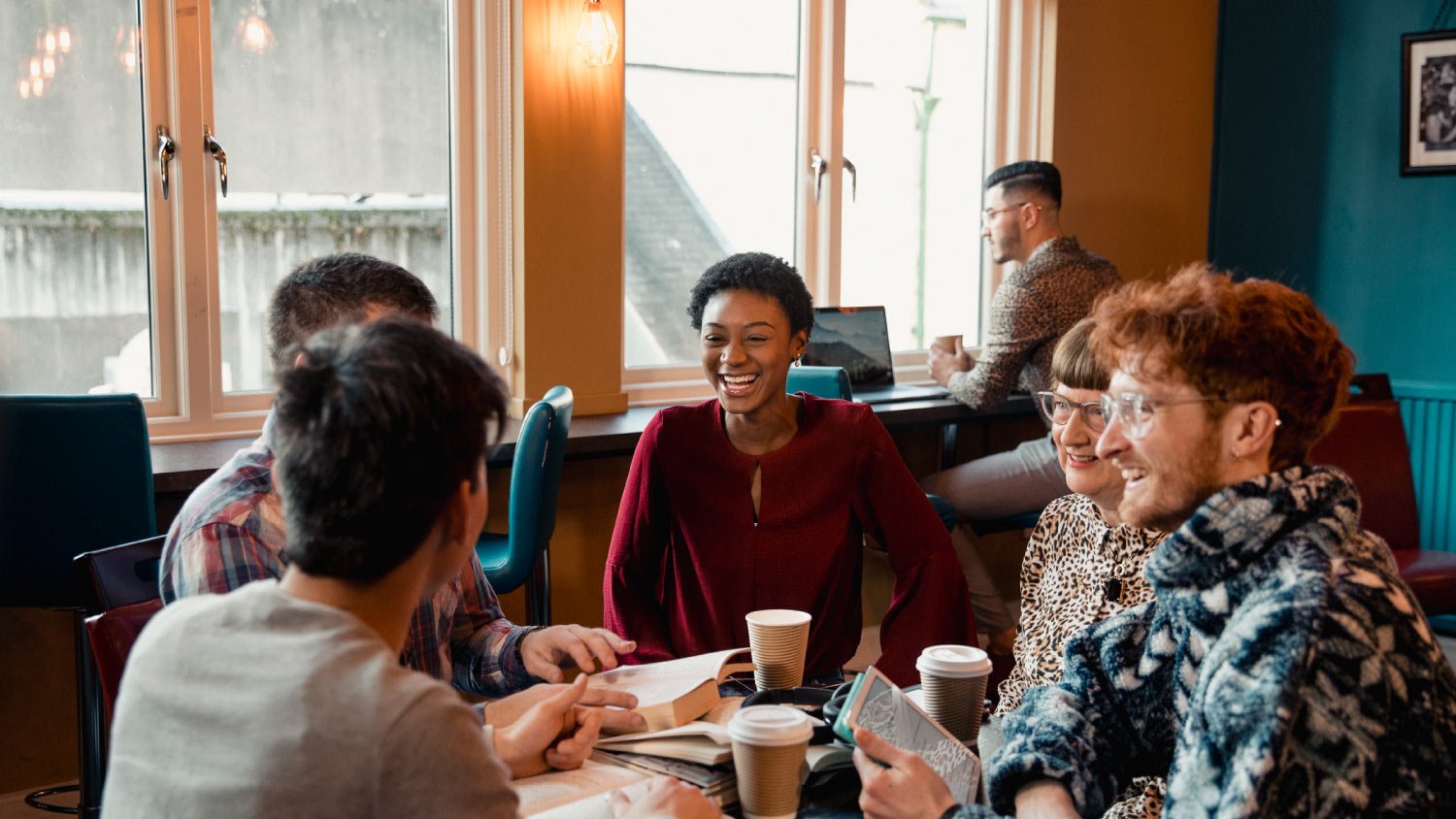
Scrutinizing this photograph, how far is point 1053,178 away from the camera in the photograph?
4.10m

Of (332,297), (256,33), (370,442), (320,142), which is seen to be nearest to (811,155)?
(320,142)

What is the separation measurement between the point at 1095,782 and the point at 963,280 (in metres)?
3.61

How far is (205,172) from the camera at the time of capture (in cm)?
320

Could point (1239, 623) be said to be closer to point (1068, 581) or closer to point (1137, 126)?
point (1068, 581)

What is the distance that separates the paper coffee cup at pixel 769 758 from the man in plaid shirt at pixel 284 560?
0.67 feet

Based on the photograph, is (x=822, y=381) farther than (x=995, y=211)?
No

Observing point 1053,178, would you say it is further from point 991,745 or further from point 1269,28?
point 991,745

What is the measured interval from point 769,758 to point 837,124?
10.8 feet

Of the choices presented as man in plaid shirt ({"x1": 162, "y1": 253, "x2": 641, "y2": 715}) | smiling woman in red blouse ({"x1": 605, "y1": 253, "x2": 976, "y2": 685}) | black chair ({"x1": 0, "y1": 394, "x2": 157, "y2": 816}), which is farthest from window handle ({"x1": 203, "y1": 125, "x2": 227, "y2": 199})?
man in plaid shirt ({"x1": 162, "y1": 253, "x2": 641, "y2": 715})

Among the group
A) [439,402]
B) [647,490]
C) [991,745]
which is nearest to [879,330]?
[647,490]

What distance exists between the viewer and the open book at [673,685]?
1472mm

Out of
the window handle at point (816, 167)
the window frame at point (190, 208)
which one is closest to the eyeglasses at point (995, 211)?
the window handle at point (816, 167)

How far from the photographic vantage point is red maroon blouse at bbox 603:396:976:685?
7.38 feet

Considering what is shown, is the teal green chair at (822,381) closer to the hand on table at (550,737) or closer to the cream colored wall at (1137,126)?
the hand on table at (550,737)
